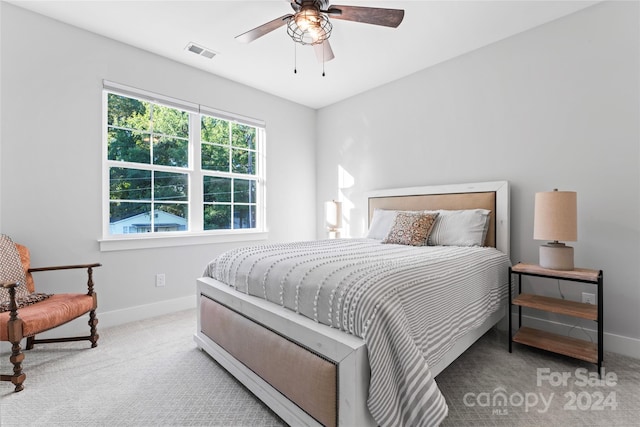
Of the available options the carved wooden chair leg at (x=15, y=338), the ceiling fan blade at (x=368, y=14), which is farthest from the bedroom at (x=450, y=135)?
the ceiling fan blade at (x=368, y=14)

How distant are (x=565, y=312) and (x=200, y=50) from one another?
12.7 ft

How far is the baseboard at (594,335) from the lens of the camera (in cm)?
227

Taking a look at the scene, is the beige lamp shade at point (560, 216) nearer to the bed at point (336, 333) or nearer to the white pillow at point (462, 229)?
the bed at point (336, 333)

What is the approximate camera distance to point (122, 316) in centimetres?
293

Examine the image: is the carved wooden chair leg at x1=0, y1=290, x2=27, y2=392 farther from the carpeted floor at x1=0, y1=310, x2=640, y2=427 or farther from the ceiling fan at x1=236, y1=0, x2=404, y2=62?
the ceiling fan at x1=236, y1=0, x2=404, y2=62

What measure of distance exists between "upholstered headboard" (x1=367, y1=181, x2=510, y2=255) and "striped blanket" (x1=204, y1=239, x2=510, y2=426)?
59cm

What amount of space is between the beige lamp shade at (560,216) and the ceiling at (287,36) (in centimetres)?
157

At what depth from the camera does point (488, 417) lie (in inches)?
61.8

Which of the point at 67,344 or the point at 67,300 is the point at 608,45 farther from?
the point at 67,344

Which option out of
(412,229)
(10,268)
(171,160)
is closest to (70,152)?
(171,160)

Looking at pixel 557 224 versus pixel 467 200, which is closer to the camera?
pixel 557 224

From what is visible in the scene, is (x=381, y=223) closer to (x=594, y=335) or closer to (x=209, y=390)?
(x=594, y=335)

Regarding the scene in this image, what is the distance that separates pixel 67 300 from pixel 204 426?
5.07ft

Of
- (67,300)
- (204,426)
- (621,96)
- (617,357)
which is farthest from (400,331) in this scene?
(621,96)
